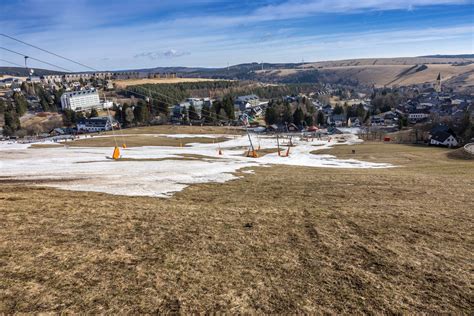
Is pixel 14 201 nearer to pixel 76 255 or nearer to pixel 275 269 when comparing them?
pixel 76 255

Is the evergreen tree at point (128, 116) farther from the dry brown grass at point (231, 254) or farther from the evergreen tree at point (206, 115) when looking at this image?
the dry brown grass at point (231, 254)

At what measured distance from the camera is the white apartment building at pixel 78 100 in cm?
18100

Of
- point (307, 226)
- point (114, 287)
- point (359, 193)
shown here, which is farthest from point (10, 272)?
point (359, 193)

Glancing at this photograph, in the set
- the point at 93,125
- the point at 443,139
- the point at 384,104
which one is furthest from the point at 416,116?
the point at 93,125

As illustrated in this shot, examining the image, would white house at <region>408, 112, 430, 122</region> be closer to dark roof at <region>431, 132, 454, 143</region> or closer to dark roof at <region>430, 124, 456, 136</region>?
dark roof at <region>430, 124, 456, 136</region>

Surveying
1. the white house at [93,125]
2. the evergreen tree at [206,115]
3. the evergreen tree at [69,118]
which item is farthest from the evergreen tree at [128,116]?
the evergreen tree at [206,115]

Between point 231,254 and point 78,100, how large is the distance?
20349 centimetres

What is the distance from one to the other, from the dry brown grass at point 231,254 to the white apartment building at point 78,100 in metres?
185

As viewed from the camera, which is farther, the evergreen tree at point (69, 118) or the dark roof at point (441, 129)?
the evergreen tree at point (69, 118)

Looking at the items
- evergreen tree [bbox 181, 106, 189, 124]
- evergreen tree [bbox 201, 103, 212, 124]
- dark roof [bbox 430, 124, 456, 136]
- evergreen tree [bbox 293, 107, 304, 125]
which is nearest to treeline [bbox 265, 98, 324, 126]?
evergreen tree [bbox 293, 107, 304, 125]

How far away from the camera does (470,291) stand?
8688 millimetres

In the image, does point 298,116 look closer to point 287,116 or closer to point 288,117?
point 288,117

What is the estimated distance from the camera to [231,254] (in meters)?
10.8

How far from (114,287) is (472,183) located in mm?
27075
